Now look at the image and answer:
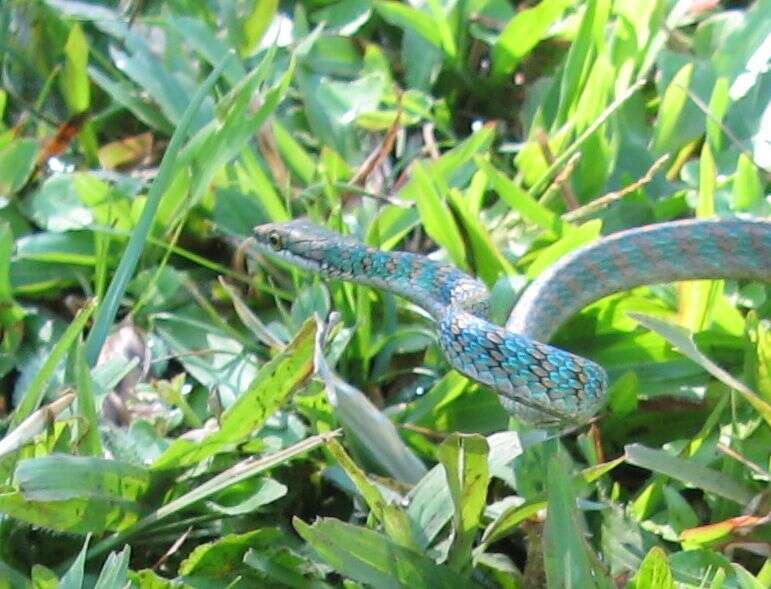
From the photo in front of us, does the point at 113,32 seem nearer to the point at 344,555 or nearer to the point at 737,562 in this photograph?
the point at 344,555

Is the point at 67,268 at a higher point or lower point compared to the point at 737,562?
higher

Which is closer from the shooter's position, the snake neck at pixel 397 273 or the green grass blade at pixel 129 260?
the green grass blade at pixel 129 260

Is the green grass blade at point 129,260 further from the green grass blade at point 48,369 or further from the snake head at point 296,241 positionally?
the snake head at point 296,241

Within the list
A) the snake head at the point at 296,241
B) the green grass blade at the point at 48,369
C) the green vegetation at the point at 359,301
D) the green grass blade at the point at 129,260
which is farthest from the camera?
the snake head at the point at 296,241

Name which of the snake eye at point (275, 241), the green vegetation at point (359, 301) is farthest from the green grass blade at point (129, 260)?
the snake eye at point (275, 241)

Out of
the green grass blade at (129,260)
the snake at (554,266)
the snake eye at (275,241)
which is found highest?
the green grass blade at (129,260)

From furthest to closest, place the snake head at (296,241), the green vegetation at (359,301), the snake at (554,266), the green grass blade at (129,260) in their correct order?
the snake head at (296,241)
the snake at (554,266)
the green grass blade at (129,260)
the green vegetation at (359,301)

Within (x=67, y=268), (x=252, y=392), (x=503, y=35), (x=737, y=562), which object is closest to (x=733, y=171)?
(x=503, y=35)
